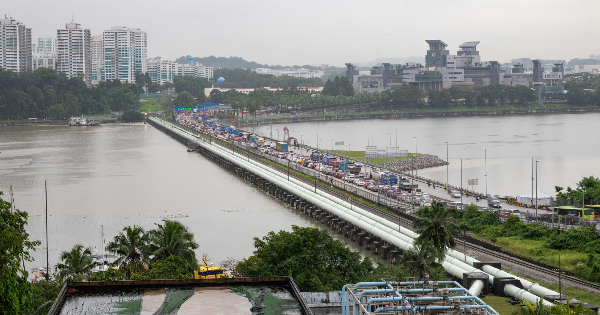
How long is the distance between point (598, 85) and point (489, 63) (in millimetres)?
22684

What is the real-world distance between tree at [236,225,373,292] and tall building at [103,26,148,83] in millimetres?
163269

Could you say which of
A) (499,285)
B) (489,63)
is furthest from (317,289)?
(489,63)

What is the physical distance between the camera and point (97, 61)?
7466 inches

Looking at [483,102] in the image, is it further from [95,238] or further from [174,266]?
[174,266]

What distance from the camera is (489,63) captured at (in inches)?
5576

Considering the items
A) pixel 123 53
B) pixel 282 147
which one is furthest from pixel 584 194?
pixel 123 53

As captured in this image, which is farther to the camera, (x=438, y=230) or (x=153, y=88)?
(x=153, y=88)

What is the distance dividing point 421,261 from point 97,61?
185 m

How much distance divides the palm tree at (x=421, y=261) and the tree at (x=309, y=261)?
150 cm

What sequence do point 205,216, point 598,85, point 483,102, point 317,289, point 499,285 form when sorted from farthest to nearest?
point 598,85 → point 483,102 → point 205,216 → point 499,285 → point 317,289

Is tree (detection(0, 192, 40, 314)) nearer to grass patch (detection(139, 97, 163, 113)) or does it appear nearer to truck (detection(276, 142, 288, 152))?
truck (detection(276, 142, 288, 152))

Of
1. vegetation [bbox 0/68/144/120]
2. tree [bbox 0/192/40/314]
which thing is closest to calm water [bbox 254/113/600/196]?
tree [bbox 0/192/40/314]

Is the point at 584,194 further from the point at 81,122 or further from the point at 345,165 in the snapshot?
the point at 81,122

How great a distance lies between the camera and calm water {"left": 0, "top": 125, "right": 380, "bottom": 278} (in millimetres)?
29509
